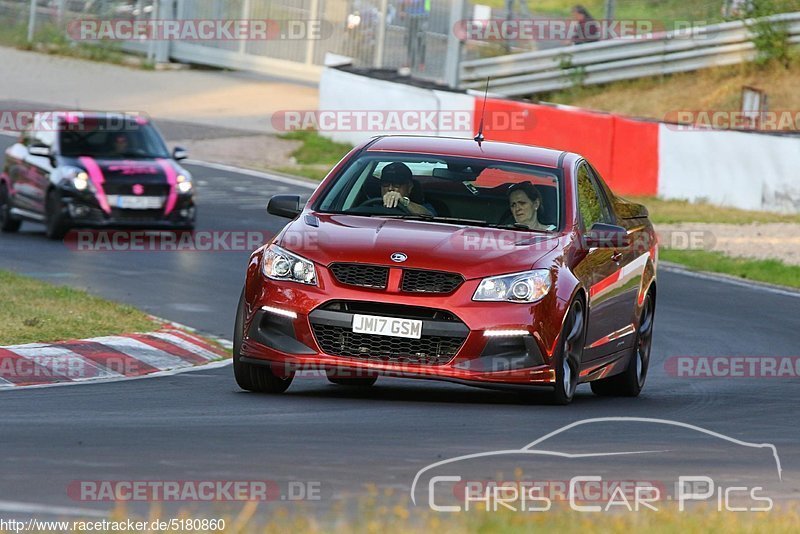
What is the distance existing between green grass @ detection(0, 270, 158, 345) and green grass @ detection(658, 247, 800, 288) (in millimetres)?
8522

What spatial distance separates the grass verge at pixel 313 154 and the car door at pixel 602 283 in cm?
1797

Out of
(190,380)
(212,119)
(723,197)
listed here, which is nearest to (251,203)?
(723,197)

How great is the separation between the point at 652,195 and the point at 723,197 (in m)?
1.17

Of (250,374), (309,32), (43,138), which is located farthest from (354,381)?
(309,32)

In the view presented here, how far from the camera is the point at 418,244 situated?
31.8ft

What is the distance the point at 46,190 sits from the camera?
20.8 meters

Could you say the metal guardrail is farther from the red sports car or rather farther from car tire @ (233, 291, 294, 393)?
car tire @ (233, 291, 294, 393)

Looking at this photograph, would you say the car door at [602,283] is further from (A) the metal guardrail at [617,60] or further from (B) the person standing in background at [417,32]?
(A) the metal guardrail at [617,60]

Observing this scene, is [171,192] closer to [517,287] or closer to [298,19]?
[517,287]

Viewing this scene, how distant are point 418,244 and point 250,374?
1233mm

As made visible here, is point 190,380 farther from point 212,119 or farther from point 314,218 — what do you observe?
point 212,119

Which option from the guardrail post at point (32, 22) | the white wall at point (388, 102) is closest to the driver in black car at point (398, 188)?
the white wall at point (388, 102)

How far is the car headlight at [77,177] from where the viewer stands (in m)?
20.5

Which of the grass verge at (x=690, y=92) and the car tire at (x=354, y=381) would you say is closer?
the car tire at (x=354, y=381)
